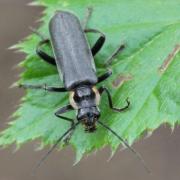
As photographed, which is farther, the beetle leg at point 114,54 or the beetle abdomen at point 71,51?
the beetle abdomen at point 71,51

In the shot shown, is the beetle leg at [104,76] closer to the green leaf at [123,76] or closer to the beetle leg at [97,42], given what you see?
the green leaf at [123,76]

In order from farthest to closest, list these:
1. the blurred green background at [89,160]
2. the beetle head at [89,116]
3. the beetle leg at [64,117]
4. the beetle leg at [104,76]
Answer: the blurred green background at [89,160] < the beetle leg at [104,76] < the beetle head at [89,116] < the beetle leg at [64,117]

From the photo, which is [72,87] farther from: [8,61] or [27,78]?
[8,61]

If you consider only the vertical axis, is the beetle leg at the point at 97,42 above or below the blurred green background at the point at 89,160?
above

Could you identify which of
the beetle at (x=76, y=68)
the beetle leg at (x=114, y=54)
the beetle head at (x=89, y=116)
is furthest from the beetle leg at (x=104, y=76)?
the beetle head at (x=89, y=116)

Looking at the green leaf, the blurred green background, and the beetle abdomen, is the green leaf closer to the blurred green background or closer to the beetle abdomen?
the beetle abdomen

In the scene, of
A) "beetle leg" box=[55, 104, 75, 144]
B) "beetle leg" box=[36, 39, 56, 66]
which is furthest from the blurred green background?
"beetle leg" box=[55, 104, 75, 144]
